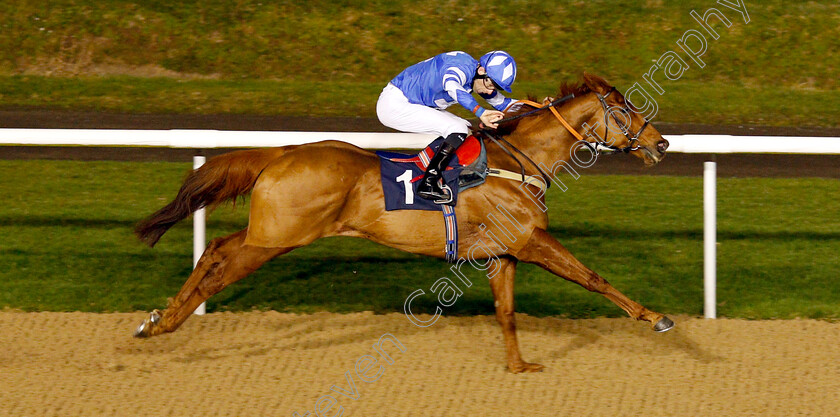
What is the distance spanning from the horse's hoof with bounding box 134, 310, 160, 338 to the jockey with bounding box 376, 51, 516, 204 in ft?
4.62

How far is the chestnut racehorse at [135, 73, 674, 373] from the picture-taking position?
462 centimetres

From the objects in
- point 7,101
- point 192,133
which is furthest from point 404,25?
point 192,133

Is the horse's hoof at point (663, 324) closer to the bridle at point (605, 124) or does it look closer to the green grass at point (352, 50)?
the bridle at point (605, 124)

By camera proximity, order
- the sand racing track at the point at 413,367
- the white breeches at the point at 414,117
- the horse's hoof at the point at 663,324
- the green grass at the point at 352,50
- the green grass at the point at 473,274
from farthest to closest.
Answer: the green grass at the point at 352,50, the green grass at the point at 473,274, the white breeches at the point at 414,117, the horse's hoof at the point at 663,324, the sand racing track at the point at 413,367

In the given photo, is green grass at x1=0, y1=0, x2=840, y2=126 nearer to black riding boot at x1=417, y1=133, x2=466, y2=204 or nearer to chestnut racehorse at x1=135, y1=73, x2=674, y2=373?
chestnut racehorse at x1=135, y1=73, x2=674, y2=373

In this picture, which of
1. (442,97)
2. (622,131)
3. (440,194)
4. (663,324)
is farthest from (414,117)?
(663,324)

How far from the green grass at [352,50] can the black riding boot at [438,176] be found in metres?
8.00

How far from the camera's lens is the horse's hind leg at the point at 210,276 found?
4691mm

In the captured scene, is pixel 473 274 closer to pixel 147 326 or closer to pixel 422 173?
pixel 422 173

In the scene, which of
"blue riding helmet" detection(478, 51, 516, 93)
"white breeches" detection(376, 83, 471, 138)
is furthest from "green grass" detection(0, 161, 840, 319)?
"blue riding helmet" detection(478, 51, 516, 93)

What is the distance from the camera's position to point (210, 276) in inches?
187

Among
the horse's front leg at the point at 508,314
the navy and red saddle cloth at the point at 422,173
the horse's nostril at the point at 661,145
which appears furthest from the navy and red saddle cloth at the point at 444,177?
the horse's nostril at the point at 661,145

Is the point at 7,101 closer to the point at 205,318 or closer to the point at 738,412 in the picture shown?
the point at 205,318

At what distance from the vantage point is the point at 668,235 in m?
7.29
